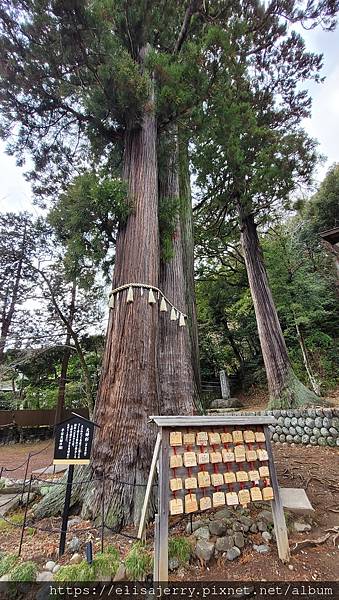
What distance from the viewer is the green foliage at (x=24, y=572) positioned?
1.69m

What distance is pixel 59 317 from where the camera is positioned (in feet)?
28.9

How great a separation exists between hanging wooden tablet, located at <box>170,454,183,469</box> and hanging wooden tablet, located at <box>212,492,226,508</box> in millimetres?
355

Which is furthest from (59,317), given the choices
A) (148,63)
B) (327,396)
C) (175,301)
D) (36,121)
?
(327,396)

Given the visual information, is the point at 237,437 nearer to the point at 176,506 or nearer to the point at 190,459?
the point at 190,459

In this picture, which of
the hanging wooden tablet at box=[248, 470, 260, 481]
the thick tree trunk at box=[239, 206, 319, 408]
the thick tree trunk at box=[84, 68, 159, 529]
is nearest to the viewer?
the hanging wooden tablet at box=[248, 470, 260, 481]

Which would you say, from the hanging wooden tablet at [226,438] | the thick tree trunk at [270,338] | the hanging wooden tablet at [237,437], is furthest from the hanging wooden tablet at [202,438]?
the thick tree trunk at [270,338]

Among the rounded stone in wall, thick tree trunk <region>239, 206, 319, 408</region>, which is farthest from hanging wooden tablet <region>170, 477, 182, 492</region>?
thick tree trunk <region>239, 206, 319, 408</region>

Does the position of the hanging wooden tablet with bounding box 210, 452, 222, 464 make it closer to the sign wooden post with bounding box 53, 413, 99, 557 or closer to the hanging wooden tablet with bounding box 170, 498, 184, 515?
the hanging wooden tablet with bounding box 170, 498, 184, 515

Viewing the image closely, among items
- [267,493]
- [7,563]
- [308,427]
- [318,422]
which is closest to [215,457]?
[267,493]

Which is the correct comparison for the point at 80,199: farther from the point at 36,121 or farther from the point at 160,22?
the point at 160,22

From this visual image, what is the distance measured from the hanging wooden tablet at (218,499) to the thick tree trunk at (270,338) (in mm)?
5010

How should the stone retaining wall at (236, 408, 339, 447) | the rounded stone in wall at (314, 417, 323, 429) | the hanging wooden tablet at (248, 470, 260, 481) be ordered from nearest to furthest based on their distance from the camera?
1. the hanging wooden tablet at (248, 470, 260, 481)
2. the stone retaining wall at (236, 408, 339, 447)
3. the rounded stone in wall at (314, 417, 323, 429)

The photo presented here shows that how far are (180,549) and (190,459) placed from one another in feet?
2.08

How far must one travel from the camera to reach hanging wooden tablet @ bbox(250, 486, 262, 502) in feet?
6.70
